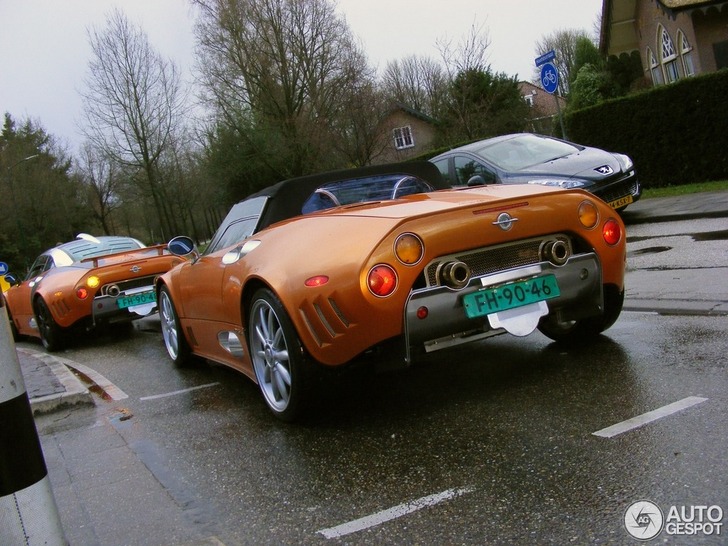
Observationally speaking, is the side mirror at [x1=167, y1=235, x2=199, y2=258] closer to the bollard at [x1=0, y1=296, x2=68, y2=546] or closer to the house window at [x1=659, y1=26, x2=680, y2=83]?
the bollard at [x1=0, y1=296, x2=68, y2=546]

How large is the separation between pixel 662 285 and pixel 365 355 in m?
3.56

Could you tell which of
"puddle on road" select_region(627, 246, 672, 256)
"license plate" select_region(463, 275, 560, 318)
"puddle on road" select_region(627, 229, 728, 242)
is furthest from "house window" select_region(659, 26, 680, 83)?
"license plate" select_region(463, 275, 560, 318)

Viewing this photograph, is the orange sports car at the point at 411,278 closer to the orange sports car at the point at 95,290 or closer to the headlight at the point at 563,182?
the orange sports car at the point at 95,290

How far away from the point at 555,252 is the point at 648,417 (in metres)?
0.98

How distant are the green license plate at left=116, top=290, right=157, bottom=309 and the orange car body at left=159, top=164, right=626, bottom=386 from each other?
4.39m

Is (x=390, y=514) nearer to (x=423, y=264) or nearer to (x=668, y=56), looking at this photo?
(x=423, y=264)

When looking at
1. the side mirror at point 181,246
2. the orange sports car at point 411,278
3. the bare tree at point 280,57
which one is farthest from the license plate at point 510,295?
the bare tree at point 280,57

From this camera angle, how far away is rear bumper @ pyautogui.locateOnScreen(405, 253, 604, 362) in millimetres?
3395

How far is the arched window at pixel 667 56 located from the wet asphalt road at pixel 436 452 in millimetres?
19379

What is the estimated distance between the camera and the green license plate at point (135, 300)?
8.23 meters

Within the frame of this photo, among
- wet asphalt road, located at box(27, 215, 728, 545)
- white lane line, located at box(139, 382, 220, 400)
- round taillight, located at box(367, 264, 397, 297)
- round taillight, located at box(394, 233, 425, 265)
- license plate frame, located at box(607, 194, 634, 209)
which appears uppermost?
round taillight, located at box(394, 233, 425, 265)

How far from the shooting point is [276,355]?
3852mm

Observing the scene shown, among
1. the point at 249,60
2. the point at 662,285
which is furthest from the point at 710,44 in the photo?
the point at 249,60

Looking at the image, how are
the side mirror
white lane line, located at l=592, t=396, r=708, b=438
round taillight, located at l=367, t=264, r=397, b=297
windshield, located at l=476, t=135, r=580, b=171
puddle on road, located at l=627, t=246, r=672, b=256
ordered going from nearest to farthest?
1. white lane line, located at l=592, t=396, r=708, b=438
2. round taillight, located at l=367, t=264, r=397, b=297
3. the side mirror
4. puddle on road, located at l=627, t=246, r=672, b=256
5. windshield, located at l=476, t=135, r=580, b=171
